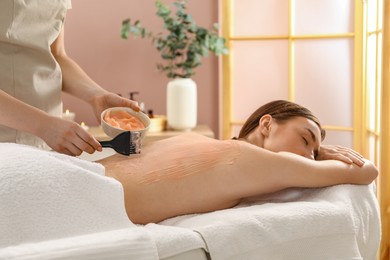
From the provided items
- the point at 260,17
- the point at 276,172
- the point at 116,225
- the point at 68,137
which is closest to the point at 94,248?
the point at 116,225

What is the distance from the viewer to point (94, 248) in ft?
3.66

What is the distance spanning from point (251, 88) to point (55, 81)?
6.87 feet

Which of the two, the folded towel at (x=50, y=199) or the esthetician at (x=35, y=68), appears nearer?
the folded towel at (x=50, y=199)

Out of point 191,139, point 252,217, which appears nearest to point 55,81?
point 191,139

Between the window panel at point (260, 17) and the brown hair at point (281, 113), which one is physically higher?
the window panel at point (260, 17)

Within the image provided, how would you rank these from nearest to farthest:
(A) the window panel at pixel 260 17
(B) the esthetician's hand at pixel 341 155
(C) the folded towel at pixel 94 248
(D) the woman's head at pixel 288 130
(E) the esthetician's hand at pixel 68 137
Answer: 1. (C) the folded towel at pixel 94 248
2. (E) the esthetician's hand at pixel 68 137
3. (B) the esthetician's hand at pixel 341 155
4. (D) the woman's head at pixel 288 130
5. (A) the window panel at pixel 260 17

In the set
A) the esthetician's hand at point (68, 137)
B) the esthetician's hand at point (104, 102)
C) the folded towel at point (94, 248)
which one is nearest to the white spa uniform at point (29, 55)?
the esthetician's hand at point (104, 102)

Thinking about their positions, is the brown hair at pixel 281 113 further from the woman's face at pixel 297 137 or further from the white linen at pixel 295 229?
the white linen at pixel 295 229

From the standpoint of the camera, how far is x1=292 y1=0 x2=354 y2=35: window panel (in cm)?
358

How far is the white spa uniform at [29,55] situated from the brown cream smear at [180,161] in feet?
1.07

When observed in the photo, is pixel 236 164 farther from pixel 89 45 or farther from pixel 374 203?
pixel 89 45

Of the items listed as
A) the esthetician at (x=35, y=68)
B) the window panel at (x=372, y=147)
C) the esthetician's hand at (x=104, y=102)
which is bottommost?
the window panel at (x=372, y=147)

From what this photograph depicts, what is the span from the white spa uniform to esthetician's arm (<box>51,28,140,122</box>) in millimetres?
69

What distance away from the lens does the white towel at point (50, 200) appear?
3.70ft
